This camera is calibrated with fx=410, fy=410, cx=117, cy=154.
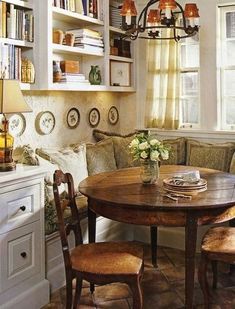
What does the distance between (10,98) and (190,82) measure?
2.33m

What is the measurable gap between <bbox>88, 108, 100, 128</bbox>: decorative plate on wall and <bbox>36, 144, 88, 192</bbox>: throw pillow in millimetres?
734

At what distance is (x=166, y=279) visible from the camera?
323 cm

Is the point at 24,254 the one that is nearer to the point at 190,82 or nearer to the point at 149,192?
the point at 149,192

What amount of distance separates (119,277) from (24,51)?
6.69ft

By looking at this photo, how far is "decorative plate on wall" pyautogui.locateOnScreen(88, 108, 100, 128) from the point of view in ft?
14.5

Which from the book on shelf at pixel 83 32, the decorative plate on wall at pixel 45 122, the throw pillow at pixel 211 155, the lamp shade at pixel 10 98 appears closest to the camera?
the lamp shade at pixel 10 98

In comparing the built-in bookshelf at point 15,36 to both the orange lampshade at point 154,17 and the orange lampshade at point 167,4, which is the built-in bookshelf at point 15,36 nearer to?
the orange lampshade at point 154,17

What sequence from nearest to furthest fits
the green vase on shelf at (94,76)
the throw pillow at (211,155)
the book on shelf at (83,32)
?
the book on shelf at (83,32) → the throw pillow at (211,155) → the green vase on shelf at (94,76)

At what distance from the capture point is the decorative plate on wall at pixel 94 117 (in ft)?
14.5

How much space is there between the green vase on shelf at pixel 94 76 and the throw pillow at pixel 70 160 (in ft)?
2.50

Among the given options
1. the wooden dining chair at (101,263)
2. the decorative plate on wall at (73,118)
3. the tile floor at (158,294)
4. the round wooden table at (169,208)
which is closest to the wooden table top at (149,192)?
the round wooden table at (169,208)

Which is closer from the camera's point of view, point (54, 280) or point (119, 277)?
point (119, 277)

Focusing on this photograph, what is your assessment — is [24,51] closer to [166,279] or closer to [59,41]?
[59,41]

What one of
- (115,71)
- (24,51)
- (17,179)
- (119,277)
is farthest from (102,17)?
(119,277)
